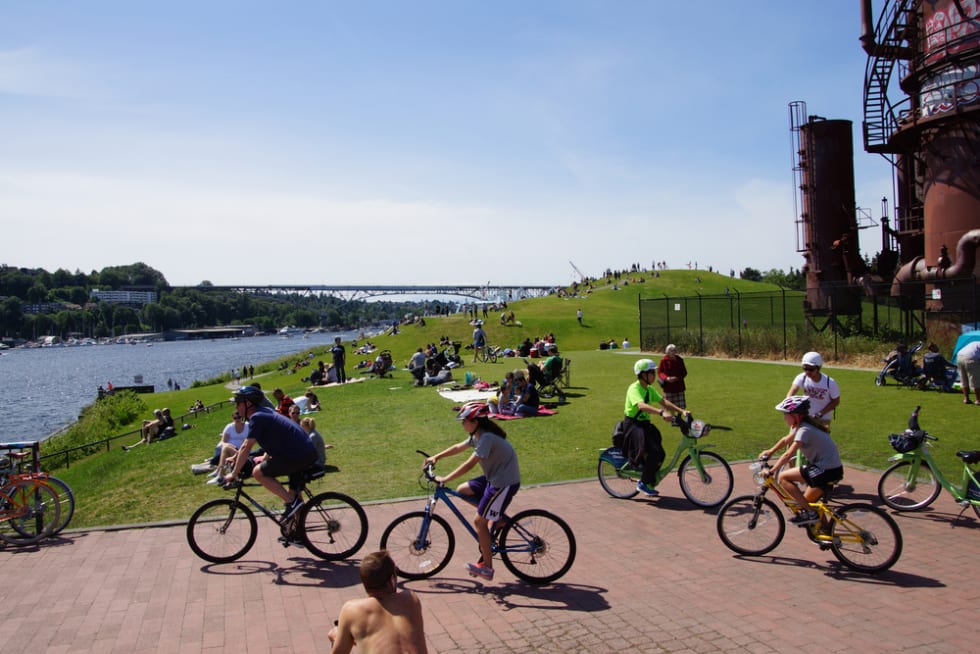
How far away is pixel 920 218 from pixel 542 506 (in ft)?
94.9

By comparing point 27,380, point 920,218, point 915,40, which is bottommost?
point 27,380

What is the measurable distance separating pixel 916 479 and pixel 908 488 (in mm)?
150

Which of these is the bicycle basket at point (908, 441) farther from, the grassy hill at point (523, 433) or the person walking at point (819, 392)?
the grassy hill at point (523, 433)

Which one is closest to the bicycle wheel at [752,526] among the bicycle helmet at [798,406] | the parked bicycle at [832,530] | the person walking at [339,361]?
the parked bicycle at [832,530]

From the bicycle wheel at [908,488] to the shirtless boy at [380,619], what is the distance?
6.65 m

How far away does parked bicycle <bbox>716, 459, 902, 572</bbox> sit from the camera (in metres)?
6.46

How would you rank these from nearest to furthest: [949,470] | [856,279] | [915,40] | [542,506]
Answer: [542,506]
[949,470]
[915,40]
[856,279]

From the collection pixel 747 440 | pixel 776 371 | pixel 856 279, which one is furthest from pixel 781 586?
pixel 856 279

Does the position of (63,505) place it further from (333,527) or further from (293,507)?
(333,527)

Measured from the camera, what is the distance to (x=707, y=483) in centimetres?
914

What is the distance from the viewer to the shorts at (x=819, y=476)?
6.77 meters

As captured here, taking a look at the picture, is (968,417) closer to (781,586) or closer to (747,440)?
(747,440)

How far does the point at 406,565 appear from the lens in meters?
6.79

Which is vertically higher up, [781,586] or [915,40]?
[915,40]
